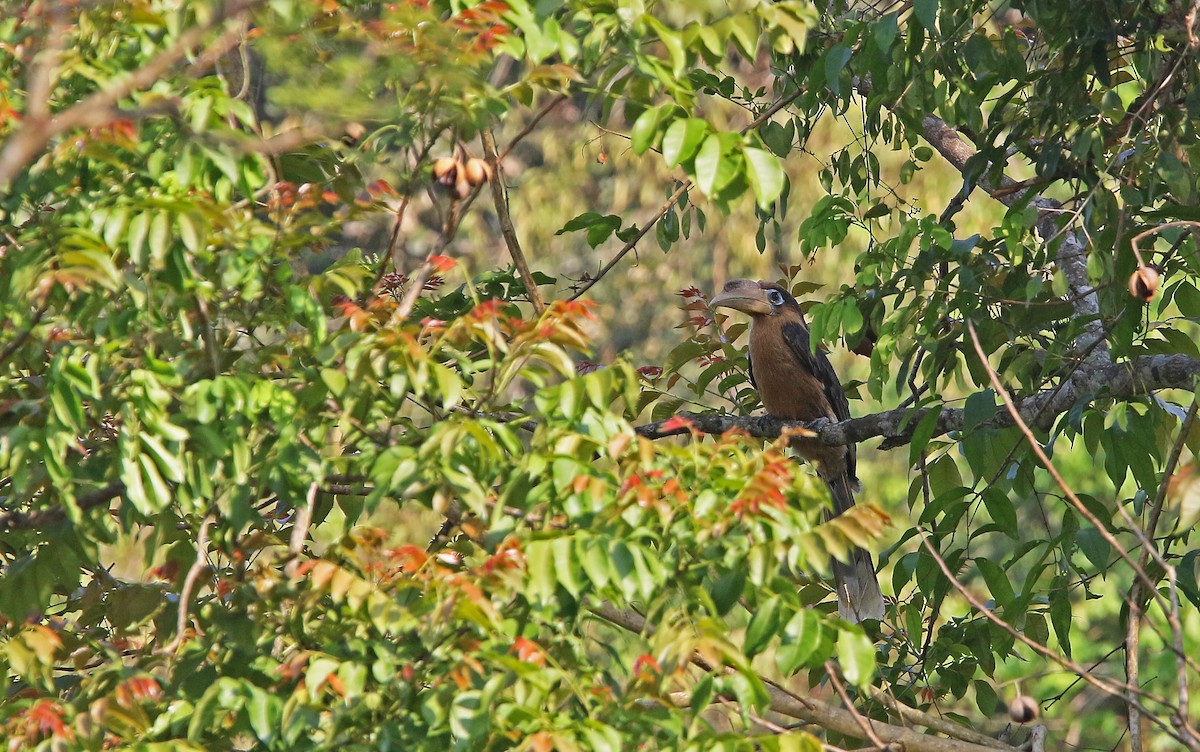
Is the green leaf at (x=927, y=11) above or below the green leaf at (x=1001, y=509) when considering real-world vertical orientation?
above

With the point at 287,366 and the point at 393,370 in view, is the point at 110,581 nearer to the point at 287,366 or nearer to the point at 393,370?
the point at 287,366

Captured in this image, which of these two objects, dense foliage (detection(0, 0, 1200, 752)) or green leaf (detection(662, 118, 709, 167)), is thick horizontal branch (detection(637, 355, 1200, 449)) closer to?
dense foliage (detection(0, 0, 1200, 752))

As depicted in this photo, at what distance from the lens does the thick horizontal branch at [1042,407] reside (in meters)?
3.46

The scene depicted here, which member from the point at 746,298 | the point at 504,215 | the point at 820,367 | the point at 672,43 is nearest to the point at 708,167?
the point at 672,43

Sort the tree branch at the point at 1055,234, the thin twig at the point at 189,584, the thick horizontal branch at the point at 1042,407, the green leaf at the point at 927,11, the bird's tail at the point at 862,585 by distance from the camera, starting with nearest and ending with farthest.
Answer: the thin twig at the point at 189,584
the green leaf at the point at 927,11
the thick horizontal branch at the point at 1042,407
the tree branch at the point at 1055,234
the bird's tail at the point at 862,585

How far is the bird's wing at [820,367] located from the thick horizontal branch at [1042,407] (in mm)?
1394

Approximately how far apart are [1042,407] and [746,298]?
7.37 ft

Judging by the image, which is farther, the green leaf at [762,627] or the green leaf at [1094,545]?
the green leaf at [1094,545]

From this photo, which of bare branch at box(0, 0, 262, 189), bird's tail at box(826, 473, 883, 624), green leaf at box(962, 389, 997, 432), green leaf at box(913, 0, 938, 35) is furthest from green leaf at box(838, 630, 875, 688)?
bird's tail at box(826, 473, 883, 624)

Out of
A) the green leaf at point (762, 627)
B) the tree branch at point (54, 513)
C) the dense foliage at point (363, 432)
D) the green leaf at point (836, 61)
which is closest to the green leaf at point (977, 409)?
the dense foliage at point (363, 432)

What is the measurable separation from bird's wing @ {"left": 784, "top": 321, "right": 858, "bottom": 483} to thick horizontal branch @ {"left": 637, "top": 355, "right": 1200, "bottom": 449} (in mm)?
1394

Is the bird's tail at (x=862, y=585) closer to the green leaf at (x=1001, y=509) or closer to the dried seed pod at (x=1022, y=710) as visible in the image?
the green leaf at (x=1001, y=509)

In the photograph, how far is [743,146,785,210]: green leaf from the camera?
7.27ft

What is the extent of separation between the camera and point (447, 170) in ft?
7.94
